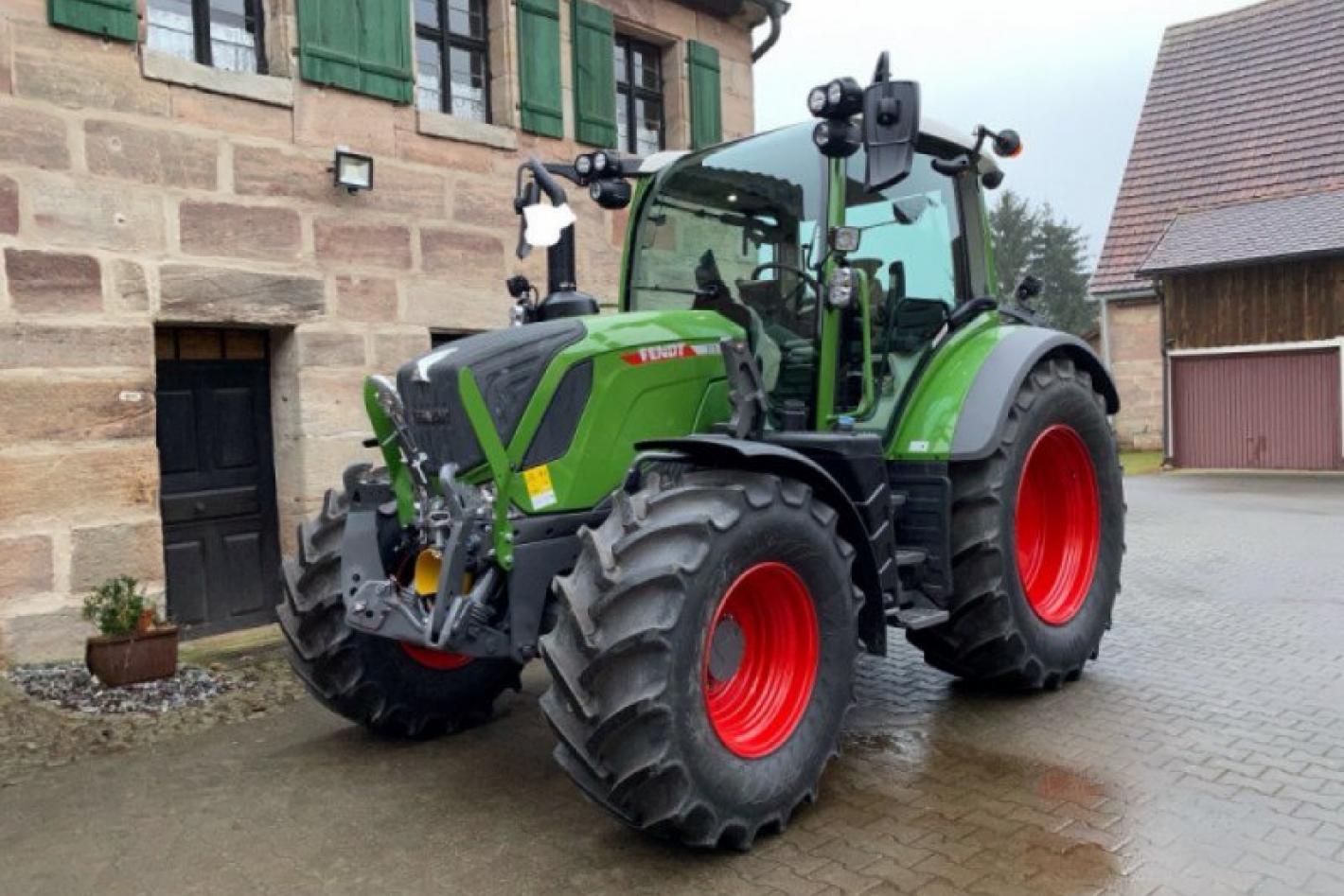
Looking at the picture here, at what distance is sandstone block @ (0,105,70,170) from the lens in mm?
5551

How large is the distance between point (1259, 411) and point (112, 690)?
16926 mm

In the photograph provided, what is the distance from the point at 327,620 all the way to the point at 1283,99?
66.1 feet

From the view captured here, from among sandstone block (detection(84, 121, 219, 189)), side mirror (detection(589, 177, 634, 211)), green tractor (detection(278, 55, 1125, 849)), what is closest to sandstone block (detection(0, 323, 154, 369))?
sandstone block (detection(84, 121, 219, 189))

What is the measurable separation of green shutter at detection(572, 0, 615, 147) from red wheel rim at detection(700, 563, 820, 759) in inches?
231

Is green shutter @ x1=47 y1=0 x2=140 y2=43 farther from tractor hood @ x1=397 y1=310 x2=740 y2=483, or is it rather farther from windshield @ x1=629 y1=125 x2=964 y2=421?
tractor hood @ x1=397 y1=310 x2=740 y2=483

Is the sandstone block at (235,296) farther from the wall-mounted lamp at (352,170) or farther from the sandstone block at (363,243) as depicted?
the wall-mounted lamp at (352,170)

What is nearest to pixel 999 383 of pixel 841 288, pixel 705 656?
→ pixel 841 288

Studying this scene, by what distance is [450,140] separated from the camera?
764 centimetres

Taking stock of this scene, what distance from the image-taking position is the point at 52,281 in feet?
18.8

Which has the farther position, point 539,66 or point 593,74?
point 593,74

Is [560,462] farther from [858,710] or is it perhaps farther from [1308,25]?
[1308,25]

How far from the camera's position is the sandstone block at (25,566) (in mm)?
5586

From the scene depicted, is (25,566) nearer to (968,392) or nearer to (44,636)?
(44,636)

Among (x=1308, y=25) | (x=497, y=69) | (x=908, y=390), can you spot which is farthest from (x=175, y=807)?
(x=1308, y=25)
